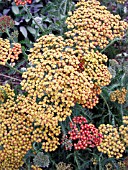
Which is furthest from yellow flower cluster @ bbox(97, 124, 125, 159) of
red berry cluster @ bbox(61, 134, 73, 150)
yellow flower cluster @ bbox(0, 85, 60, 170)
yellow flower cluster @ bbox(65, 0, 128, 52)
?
yellow flower cluster @ bbox(65, 0, 128, 52)

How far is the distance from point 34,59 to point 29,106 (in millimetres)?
382

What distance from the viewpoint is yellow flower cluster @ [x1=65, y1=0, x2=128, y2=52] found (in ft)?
8.63

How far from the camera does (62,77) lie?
2.40 meters

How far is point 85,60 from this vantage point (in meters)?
2.56

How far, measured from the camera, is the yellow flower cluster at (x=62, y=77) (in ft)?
7.80

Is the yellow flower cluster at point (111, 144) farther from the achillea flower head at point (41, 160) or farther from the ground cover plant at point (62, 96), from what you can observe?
the achillea flower head at point (41, 160)

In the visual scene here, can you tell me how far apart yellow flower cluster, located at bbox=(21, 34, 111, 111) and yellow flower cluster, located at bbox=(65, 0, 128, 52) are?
0.10 m

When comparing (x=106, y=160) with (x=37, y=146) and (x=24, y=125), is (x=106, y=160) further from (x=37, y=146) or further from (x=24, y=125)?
(x=24, y=125)

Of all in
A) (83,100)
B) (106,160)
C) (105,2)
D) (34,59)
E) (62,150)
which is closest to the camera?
(83,100)

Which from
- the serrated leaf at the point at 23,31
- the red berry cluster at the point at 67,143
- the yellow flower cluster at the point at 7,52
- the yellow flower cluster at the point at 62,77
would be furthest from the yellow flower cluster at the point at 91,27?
the serrated leaf at the point at 23,31

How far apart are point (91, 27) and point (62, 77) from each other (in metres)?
0.55

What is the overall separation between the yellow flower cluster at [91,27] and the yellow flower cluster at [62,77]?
104 millimetres

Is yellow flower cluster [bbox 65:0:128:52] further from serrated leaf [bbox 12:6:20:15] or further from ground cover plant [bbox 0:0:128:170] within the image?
serrated leaf [bbox 12:6:20:15]

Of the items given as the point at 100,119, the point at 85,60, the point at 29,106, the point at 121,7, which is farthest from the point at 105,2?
the point at 29,106
